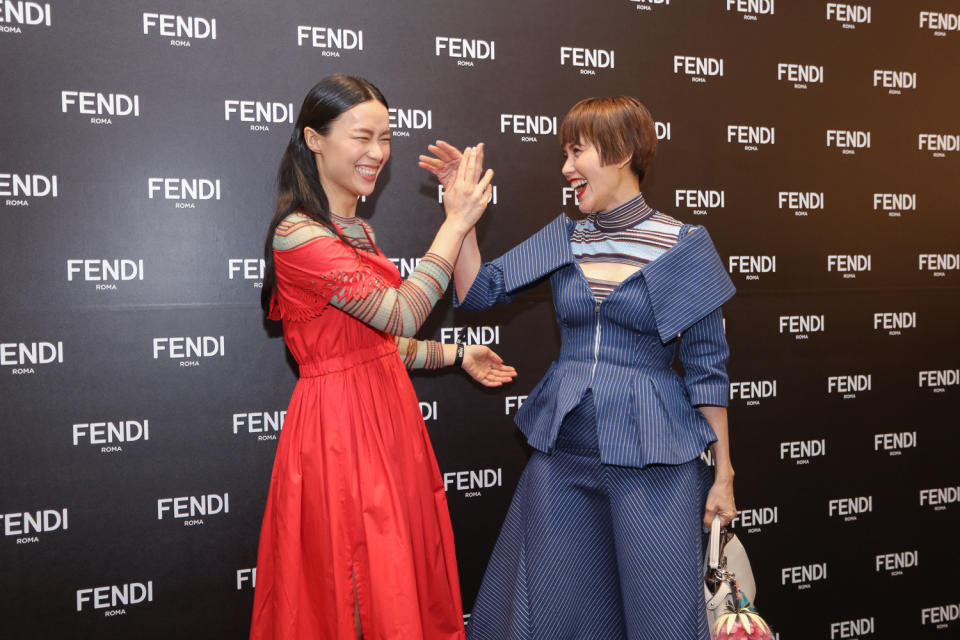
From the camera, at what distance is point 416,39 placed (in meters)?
2.71

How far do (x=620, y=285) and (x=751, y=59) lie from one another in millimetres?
1846

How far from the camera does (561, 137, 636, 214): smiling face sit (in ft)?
Answer: 5.86

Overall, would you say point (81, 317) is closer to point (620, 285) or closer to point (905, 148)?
point (620, 285)

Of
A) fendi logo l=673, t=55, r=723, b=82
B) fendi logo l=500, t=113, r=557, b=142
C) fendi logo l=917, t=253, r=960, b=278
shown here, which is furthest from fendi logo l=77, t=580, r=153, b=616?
fendi logo l=917, t=253, r=960, b=278

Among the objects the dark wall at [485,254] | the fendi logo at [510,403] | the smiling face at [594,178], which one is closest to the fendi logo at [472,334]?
the dark wall at [485,254]

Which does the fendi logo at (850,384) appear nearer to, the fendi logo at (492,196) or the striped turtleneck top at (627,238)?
the fendi logo at (492,196)

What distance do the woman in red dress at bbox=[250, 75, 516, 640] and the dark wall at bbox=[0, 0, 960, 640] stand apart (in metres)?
0.80

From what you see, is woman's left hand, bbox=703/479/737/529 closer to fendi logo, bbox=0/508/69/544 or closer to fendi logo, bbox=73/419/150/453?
fendi logo, bbox=73/419/150/453

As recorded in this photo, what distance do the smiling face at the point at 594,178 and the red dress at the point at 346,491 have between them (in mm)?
504

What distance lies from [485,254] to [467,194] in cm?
100

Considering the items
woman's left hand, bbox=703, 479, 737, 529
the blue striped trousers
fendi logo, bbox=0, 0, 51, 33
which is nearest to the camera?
the blue striped trousers

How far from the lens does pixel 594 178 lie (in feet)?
5.87

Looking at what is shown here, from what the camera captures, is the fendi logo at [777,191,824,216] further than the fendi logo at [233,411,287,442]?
Yes

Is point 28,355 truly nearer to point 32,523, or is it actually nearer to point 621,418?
point 32,523
